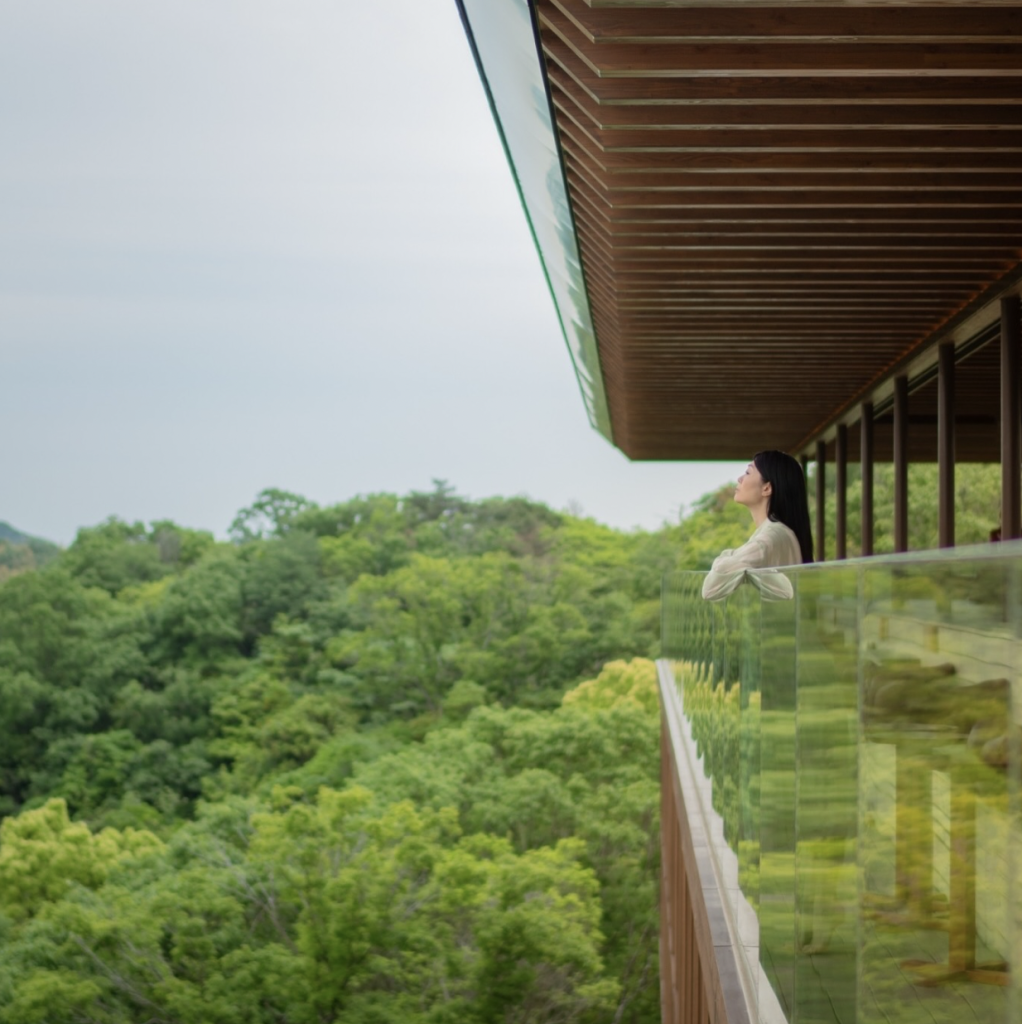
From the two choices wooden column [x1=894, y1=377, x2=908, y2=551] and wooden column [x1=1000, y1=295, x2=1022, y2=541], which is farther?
wooden column [x1=894, y1=377, x2=908, y2=551]

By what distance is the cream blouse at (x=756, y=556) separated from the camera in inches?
160

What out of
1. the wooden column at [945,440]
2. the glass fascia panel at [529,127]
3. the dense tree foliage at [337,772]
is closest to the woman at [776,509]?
the glass fascia panel at [529,127]

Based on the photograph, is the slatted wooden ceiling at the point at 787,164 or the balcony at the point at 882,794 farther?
the slatted wooden ceiling at the point at 787,164

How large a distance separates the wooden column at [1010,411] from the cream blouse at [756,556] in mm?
2725

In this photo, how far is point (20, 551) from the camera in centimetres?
7775

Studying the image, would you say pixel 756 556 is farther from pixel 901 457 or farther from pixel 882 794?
pixel 901 457

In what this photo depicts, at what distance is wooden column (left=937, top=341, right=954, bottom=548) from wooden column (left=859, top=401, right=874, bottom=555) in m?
2.04

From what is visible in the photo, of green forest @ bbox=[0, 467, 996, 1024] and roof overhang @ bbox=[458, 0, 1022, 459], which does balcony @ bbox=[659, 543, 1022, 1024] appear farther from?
green forest @ bbox=[0, 467, 996, 1024]

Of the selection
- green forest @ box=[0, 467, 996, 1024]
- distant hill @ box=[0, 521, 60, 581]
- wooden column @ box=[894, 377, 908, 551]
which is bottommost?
green forest @ box=[0, 467, 996, 1024]

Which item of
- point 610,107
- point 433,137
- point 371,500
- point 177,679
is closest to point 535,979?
point 610,107

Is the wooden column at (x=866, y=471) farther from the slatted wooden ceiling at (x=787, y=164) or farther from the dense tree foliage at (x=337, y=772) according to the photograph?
the dense tree foliage at (x=337, y=772)

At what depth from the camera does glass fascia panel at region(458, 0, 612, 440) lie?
13.6 ft

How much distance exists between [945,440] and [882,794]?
→ 7.41 meters

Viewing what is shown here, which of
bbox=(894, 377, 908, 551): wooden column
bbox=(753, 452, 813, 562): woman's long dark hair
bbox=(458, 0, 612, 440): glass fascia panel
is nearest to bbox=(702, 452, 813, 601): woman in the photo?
bbox=(753, 452, 813, 562): woman's long dark hair
